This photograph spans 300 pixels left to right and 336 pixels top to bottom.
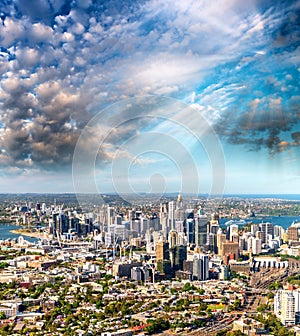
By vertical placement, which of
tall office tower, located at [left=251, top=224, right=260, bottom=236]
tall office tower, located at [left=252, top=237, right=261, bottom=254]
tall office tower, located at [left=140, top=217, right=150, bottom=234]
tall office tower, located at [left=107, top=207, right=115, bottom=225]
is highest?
tall office tower, located at [left=107, top=207, right=115, bottom=225]

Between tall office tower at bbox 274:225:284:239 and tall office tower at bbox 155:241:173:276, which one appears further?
tall office tower at bbox 274:225:284:239

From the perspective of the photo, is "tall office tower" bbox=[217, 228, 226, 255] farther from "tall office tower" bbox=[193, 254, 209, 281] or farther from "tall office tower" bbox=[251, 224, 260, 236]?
"tall office tower" bbox=[193, 254, 209, 281]

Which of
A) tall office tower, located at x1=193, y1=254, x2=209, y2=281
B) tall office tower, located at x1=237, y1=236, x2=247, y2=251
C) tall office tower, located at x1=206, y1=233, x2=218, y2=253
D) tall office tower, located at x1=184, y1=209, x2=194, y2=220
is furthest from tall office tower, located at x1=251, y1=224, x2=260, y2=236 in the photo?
tall office tower, located at x1=193, y1=254, x2=209, y2=281

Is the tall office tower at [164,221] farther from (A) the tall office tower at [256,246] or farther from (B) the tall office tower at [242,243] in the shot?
(A) the tall office tower at [256,246]

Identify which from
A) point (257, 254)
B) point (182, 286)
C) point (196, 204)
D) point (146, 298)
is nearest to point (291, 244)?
point (257, 254)

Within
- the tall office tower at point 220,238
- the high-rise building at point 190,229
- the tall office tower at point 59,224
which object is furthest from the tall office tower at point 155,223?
the tall office tower at point 59,224

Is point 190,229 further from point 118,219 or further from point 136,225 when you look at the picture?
point 118,219
